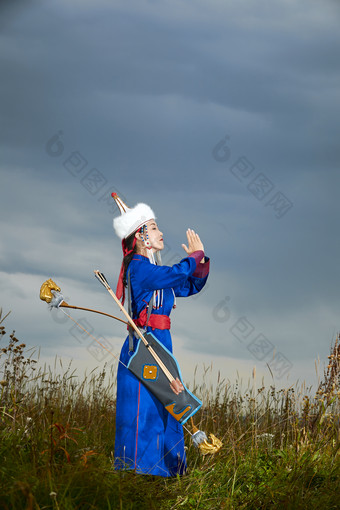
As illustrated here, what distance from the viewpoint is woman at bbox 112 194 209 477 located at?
4.52 m

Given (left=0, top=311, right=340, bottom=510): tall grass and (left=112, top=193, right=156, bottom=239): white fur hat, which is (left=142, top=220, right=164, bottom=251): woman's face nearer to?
(left=112, top=193, right=156, bottom=239): white fur hat

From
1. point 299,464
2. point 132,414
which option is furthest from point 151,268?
point 299,464

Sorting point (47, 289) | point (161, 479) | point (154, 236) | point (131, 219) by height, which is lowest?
point (161, 479)

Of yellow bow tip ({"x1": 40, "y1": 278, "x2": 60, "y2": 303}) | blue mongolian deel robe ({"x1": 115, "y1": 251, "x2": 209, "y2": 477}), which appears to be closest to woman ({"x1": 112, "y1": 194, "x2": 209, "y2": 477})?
blue mongolian deel robe ({"x1": 115, "y1": 251, "x2": 209, "y2": 477})

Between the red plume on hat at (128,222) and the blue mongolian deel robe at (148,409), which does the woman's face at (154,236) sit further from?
the blue mongolian deel robe at (148,409)

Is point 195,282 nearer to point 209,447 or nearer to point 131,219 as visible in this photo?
point 131,219

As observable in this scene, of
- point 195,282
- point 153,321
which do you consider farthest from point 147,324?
point 195,282

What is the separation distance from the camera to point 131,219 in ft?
16.4

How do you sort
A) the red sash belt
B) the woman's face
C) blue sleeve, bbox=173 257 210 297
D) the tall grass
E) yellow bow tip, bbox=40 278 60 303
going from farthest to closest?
1. blue sleeve, bbox=173 257 210 297
2. the woman's face
3. the red sash belt
4. yellow bow tip, bbox=40 278 60 303
5. the tall grass

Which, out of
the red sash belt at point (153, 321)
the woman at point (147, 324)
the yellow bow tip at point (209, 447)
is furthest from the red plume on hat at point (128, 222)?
the yellow bow tip at point (209, 447)

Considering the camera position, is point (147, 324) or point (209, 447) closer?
point (209, 447)

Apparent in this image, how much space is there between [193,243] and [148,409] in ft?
4.91

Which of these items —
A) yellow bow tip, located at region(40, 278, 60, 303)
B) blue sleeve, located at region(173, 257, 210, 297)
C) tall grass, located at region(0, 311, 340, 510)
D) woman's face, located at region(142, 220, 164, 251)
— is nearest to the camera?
tall grass, located at region(0, 311, 340, 510)

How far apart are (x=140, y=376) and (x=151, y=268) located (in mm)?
894
